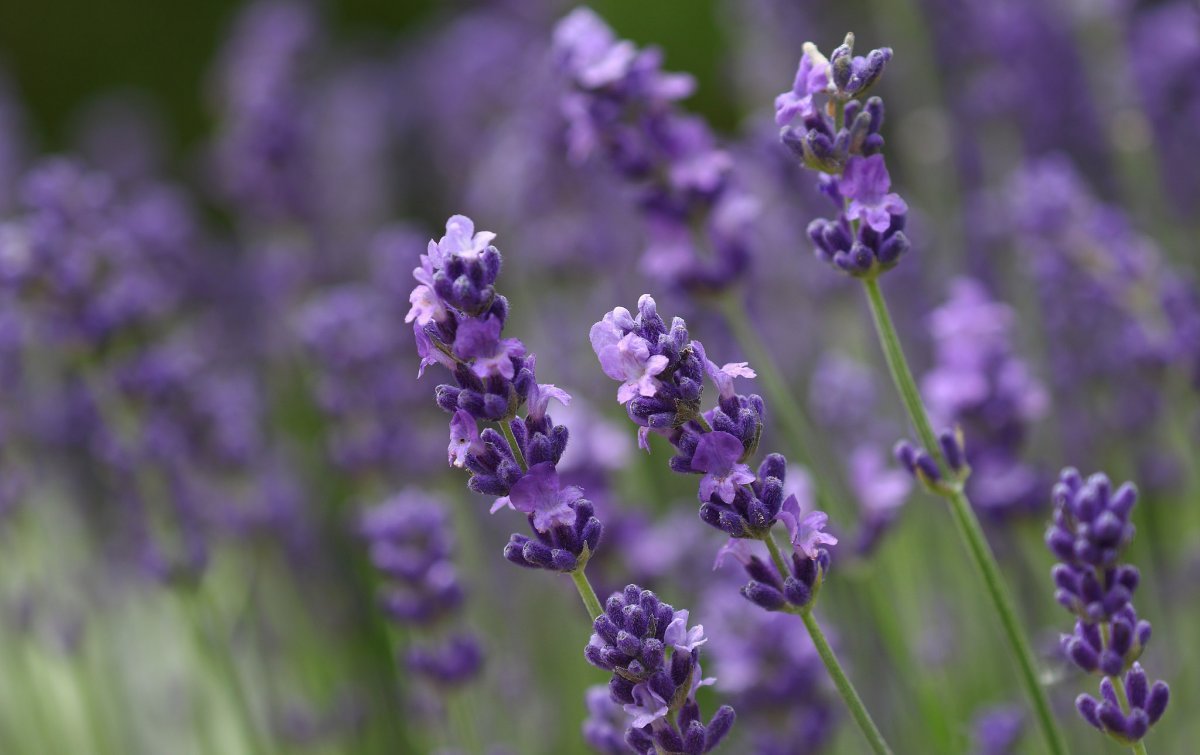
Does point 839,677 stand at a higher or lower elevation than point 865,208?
lower

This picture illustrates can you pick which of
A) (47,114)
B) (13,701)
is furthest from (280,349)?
(47,114)

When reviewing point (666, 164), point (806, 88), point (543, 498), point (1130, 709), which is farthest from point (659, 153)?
point (1130, 709)

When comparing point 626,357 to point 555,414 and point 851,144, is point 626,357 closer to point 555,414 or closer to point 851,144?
point 851,144

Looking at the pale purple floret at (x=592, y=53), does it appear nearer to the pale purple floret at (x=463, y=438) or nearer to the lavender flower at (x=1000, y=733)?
the pale purple floret at (x=463, y=438)

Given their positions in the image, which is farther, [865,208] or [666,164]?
[666,164]

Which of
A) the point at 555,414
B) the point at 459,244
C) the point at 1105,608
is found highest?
the point at 459,244
